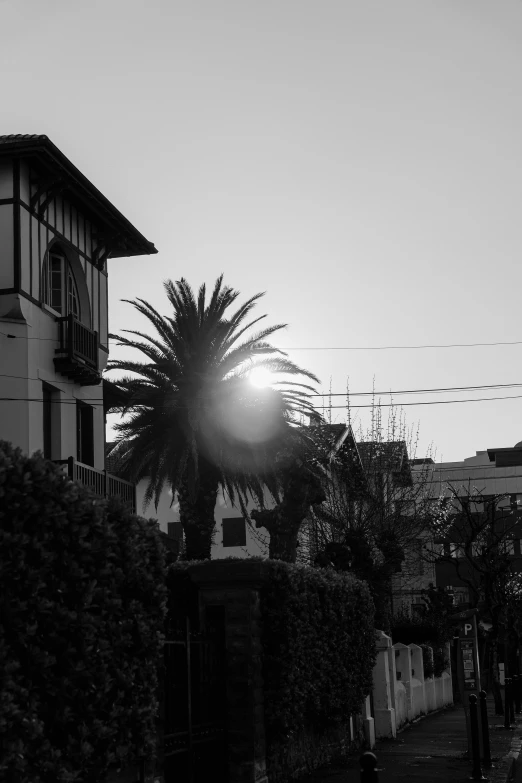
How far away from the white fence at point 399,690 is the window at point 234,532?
14.3 meters

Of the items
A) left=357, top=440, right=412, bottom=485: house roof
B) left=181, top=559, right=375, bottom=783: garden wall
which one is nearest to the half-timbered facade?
left=181, top=559, right=375, bottom=783: garden wall

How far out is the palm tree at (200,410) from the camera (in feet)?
95.3

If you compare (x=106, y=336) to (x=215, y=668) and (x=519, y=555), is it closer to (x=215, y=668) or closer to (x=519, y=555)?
(x=215, y=668)

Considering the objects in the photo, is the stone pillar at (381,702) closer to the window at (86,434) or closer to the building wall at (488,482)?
the window at (86,434)

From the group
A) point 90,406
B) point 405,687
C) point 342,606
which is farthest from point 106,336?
point 342,606

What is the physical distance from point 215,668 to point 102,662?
4.67 m

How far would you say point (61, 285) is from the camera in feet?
84.7

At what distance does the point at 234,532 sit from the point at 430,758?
35694 mm

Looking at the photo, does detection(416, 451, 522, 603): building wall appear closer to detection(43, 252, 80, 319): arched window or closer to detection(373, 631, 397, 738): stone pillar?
detection(43, 252, 80, 319): arched window

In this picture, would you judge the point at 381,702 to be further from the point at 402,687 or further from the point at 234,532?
the point at 234,532

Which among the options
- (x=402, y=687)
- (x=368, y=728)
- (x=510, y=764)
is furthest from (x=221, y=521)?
(x=510, y=764)

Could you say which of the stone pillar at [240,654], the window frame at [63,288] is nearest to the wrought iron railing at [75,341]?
the window frame at [63,288]

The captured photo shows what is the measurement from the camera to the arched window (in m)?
25.6

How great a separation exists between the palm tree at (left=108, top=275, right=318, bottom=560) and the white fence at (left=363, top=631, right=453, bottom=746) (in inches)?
239
